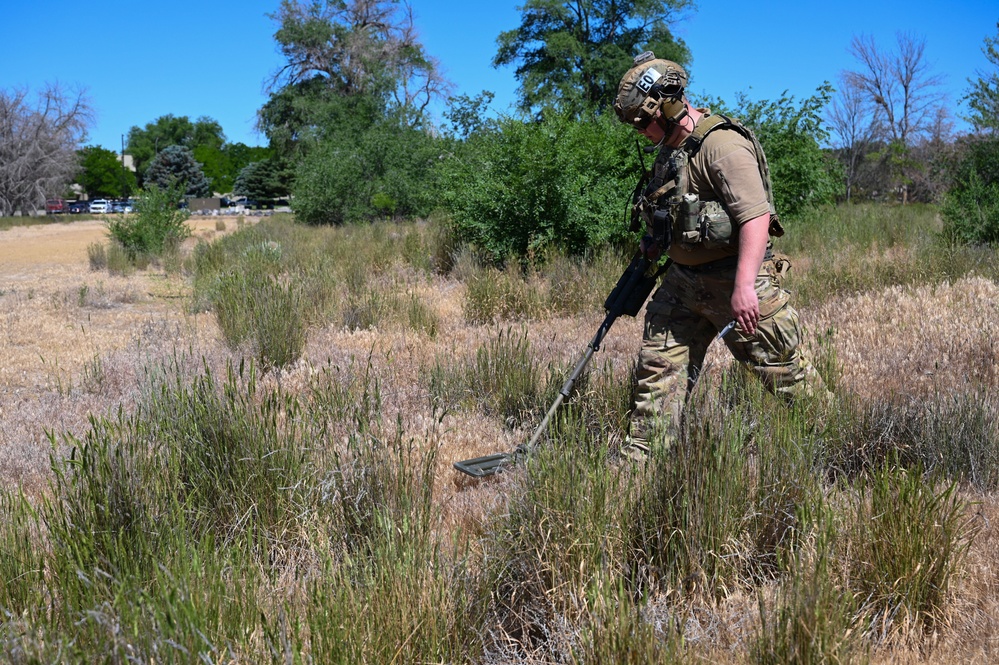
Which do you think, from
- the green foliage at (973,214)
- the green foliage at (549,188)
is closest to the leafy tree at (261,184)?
the green foliage at (549,188)

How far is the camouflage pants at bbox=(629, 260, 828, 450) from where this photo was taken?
148 inches

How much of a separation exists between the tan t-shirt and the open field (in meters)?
0.62

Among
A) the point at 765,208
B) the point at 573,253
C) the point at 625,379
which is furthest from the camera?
the point at 573,253

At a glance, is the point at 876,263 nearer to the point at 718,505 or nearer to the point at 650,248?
the point at 650,248

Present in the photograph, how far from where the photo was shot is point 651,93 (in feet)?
12.2

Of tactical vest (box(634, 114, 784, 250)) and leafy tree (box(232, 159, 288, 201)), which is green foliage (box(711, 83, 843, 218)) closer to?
tactical vest (box(634, 114, 784, 250))

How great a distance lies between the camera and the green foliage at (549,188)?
9.70 metres

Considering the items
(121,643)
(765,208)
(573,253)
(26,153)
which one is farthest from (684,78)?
(26,153)

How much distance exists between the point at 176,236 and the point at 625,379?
1342 cm

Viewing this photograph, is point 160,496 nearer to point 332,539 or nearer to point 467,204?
point 332,539

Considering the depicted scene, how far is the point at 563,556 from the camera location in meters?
2.62

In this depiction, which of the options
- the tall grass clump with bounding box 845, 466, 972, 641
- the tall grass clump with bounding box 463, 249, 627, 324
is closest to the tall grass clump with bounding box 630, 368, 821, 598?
the tall grass clump with bounding box 845, 466, 972, 641

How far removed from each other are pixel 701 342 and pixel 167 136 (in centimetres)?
12642

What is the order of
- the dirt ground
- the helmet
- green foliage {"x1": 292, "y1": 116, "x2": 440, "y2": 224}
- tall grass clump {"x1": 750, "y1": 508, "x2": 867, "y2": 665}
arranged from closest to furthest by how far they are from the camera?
Answer: tall grass clump {"x1": 750, "y1": 508, "x2": 867, "y2": 665} < the helmet < the dirt ground < green foliage {"x1": 292, "y1": 116, "x2": 440, "y2": 224}
